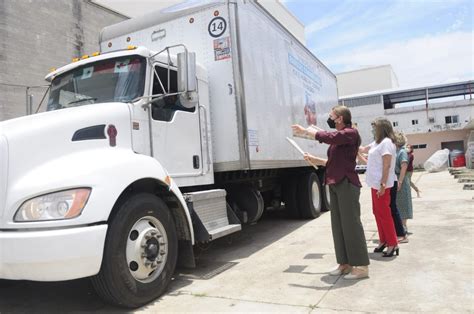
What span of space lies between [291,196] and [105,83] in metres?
5.69

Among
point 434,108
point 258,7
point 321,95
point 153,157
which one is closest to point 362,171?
point 434,108

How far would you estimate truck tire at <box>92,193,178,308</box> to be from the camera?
379 cm

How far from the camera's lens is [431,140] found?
4359 cm

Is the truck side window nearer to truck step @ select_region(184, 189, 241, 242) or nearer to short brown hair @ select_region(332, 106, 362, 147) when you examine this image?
truck step @ select_region(184, 189, 241, 242)

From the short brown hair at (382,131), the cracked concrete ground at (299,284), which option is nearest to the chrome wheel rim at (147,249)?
the cracked concrete ground at (299,284)

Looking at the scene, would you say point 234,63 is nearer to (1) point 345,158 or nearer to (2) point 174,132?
(2) point 174,132

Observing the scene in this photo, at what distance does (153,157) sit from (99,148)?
80 cm

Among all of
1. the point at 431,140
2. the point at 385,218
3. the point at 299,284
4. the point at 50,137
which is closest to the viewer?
the point at 50,137

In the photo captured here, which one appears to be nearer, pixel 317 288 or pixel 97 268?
pixel 97 268

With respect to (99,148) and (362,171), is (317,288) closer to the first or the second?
(99,148)

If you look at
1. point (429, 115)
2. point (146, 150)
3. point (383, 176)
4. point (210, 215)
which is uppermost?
point (429, 115)

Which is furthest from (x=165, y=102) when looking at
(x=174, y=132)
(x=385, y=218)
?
(x=385, y=218)

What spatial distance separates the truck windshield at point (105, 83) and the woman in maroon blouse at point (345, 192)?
1.91m

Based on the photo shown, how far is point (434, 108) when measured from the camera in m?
45.2
